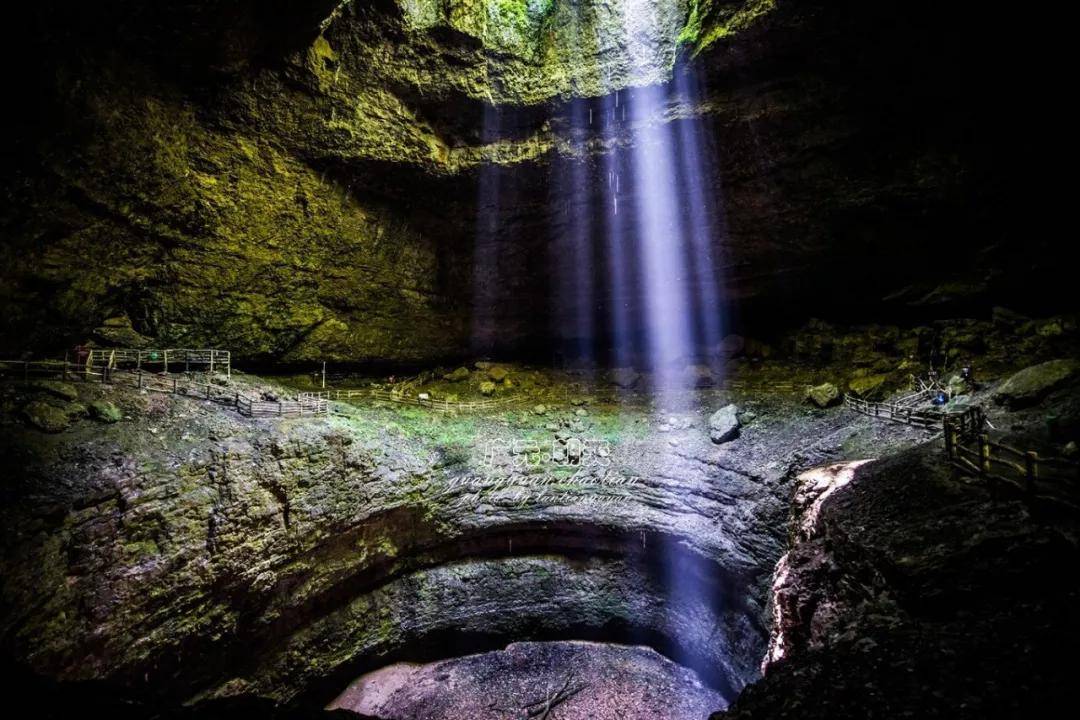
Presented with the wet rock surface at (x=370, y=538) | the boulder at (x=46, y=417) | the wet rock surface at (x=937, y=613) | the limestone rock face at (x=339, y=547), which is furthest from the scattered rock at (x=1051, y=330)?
the boulder at (x=46, y=417)

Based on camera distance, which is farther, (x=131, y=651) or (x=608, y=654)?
(x=608, y=654)

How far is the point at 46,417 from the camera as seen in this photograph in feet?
25.9

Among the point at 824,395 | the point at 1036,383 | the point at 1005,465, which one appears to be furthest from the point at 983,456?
the point at 824,395

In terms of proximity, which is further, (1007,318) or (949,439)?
(1007,318)

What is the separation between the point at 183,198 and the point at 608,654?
60.1 ft

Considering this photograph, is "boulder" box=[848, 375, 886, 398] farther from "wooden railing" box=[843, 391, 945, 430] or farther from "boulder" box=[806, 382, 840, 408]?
"boulder" box=[806, 382, 840, 408]

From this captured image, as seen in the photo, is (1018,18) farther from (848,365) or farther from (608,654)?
(608,654)

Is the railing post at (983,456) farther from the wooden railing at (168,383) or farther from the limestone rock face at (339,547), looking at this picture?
the wooden railing at (168,383)

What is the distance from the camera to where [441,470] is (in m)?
13.1

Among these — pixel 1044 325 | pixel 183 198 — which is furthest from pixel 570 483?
pixel 1044 325

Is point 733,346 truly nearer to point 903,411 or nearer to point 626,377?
point 626,377

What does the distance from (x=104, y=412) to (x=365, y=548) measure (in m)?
6.43

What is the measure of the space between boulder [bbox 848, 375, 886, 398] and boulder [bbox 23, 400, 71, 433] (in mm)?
21060

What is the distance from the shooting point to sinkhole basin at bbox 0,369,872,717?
701 centimetres
